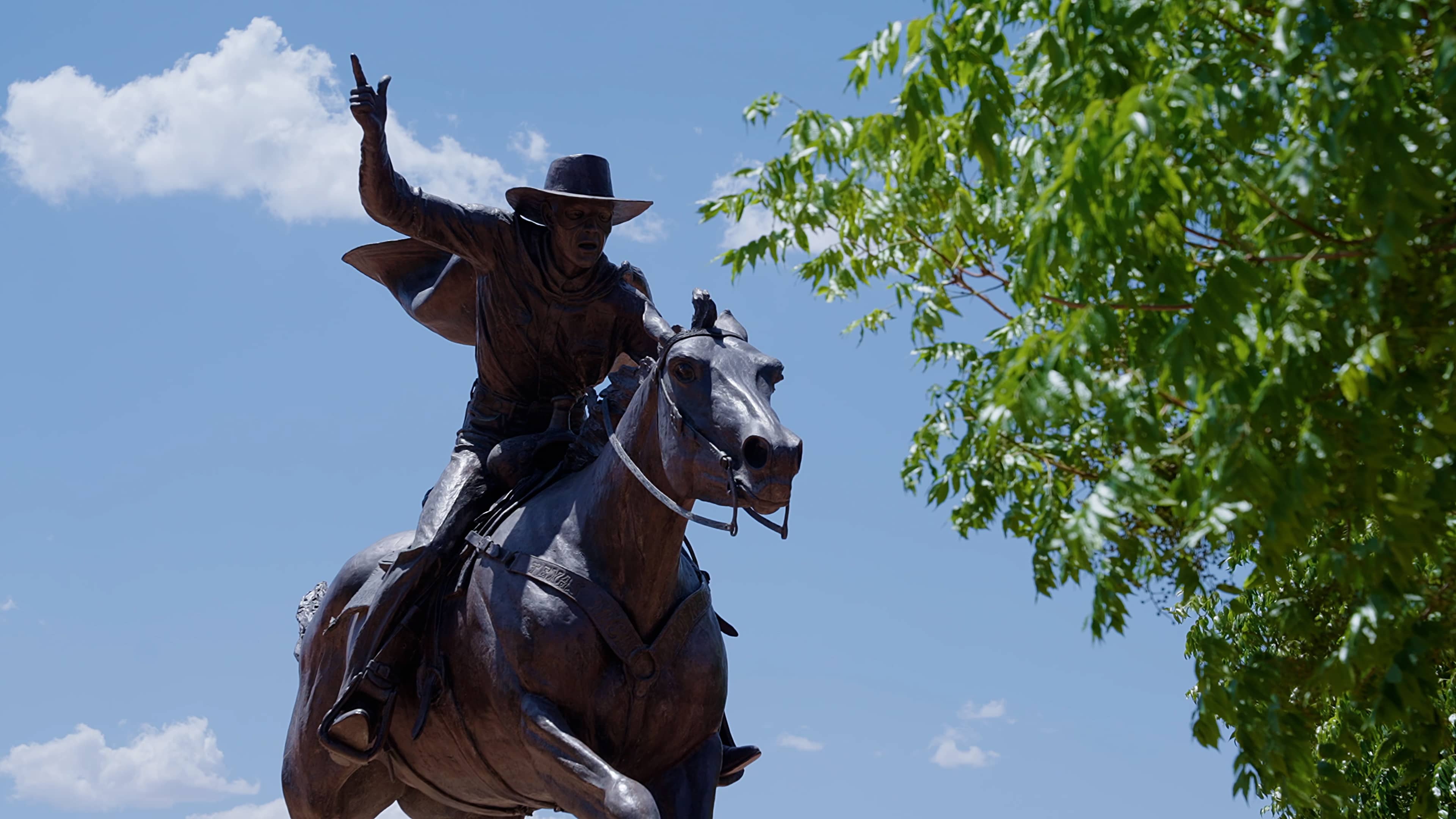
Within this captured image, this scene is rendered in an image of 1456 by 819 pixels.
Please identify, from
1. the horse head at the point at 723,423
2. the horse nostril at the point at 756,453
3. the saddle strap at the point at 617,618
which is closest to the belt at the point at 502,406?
the saddle strap at the point at 617,618

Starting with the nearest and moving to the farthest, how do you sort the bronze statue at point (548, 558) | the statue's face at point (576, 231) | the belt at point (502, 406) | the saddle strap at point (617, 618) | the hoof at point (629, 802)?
the hoof at point (629, 802), the bronze statue at point (548, 558), the saddle strap at point (617, 618), the statue's face at point (576, 231), the belt at point (502, 406)

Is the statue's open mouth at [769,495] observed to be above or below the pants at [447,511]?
below

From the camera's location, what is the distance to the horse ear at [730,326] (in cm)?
816

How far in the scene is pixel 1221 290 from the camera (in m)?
4.93

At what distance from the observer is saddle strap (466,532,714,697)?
8.05 metres

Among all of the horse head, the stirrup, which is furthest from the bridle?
the stirrup

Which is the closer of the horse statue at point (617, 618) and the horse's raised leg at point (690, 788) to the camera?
the horse statue at point (617, 618)

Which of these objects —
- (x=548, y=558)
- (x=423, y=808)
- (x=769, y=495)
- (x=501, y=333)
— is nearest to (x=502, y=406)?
(x=501, y=333)

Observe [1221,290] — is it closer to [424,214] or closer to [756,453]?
[756,453]

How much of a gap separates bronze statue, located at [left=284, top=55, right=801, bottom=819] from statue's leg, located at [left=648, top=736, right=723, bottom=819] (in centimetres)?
1

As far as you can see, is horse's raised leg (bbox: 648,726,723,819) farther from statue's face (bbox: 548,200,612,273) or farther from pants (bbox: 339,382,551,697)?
statue's face (bbox: 548,200,612,273)

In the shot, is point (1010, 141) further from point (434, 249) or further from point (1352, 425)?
point (434, 249)

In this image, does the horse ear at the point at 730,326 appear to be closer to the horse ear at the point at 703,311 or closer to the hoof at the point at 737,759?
the horse ear at the point at 703,311

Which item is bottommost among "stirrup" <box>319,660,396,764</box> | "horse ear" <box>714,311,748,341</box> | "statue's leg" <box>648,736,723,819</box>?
"statue's leg" <box>648,736,723,819</box>
